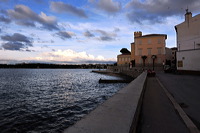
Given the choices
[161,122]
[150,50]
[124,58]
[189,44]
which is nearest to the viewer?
[161,122]

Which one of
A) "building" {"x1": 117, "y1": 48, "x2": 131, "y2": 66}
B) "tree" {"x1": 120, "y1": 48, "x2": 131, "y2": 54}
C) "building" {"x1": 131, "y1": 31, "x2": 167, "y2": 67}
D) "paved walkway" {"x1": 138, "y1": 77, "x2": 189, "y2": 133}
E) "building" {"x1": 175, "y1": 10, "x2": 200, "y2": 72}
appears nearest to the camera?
"paved walkway" {"x1": 138, "y1": 77, "x2": 189, "y2": 133}

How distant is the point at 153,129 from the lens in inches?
142

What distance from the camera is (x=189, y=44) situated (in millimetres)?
29859

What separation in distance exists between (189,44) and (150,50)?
72.1 ft

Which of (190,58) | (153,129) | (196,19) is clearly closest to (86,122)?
(153,129)

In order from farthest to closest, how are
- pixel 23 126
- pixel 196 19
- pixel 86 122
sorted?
pixel 196 19 → pixel 23 126 → pixel 86 122

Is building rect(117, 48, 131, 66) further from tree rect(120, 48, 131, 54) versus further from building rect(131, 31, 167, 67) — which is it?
tree rect(120, 48, 131, 54)

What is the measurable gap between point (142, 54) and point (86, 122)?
173 ft

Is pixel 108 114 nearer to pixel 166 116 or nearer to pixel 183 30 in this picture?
pixel 166 116

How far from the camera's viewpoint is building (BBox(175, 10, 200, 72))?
80.5 ft

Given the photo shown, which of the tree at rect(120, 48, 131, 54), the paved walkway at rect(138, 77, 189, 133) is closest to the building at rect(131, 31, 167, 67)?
the tree at rect(120, 48, 131, 54)

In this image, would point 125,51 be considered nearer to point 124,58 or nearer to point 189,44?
point 124,58

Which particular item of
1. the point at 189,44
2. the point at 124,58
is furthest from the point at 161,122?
the point at 124,58

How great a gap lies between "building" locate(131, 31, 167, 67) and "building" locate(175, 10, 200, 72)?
1863 cm
